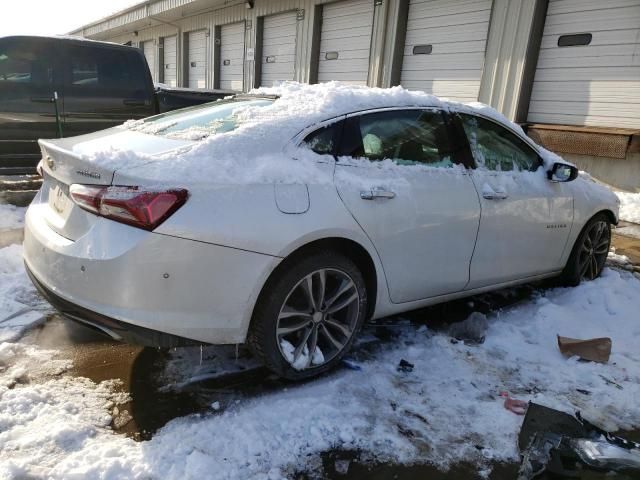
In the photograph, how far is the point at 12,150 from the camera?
242 inches

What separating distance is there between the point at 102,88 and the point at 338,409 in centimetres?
563

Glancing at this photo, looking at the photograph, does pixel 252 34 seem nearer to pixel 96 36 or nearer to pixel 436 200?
pixel 436 200

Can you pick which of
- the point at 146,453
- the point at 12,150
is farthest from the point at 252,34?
the point at 146,453

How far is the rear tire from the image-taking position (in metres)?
4.51

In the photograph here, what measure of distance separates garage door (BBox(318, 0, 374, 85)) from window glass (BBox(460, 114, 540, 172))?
A: 322 inches

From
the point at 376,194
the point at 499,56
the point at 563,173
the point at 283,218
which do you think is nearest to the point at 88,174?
the point at 283,218

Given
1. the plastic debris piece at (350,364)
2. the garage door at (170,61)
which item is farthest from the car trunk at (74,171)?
the garage door at (170,61)

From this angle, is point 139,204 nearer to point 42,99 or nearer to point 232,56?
point 42,99

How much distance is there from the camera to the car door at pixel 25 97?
5.96 m

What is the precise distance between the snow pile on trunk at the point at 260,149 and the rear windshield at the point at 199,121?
33 millimetres

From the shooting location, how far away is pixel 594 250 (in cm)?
472

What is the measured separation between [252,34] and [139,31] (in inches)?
→ 484

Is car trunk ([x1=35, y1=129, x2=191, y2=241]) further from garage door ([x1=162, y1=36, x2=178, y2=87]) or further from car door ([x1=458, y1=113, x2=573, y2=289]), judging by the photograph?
garage door ([x1=162, y1=36, x2=178, y2=87])

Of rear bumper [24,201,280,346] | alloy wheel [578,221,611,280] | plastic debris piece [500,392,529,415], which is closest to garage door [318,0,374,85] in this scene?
alloy wheel [578,221,611,280]
